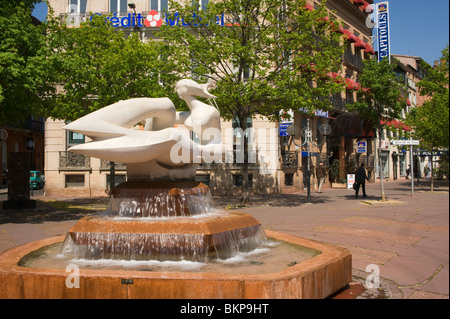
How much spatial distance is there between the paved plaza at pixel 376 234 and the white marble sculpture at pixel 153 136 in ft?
10.8

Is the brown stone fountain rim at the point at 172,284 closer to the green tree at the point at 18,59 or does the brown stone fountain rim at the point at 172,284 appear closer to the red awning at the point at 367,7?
the green tree at the point at 18,59

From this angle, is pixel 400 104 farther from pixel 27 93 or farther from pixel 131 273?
pixel 131 273

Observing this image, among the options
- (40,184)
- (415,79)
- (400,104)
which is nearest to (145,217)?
(400,104)

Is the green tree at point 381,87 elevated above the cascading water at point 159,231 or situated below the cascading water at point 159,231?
above

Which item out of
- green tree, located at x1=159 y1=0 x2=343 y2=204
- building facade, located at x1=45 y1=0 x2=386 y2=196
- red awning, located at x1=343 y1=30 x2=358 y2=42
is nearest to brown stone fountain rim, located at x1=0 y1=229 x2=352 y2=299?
green tree, located at x1=159 y1=0 x2=343 y2=204

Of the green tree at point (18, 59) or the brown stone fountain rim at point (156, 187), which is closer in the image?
the brown stone fountain rim at point (156, 187)

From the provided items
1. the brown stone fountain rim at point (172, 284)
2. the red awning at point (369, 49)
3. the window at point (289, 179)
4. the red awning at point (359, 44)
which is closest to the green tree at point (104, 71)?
the window at point (289, 179)

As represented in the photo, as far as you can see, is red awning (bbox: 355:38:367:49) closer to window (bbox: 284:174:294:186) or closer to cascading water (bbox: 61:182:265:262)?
window (bbox: 284:174:294:186)

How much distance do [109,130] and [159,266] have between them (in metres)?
2.24

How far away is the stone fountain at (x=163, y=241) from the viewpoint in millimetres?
3967

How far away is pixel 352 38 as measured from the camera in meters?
32.0

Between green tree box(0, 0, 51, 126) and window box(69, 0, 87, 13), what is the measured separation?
13464 millimetres

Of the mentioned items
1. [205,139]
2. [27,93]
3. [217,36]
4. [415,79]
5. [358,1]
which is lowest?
[205,139]

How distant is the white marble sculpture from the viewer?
5.89m
